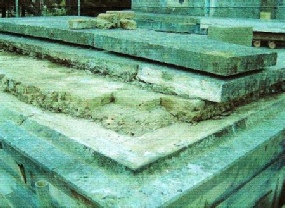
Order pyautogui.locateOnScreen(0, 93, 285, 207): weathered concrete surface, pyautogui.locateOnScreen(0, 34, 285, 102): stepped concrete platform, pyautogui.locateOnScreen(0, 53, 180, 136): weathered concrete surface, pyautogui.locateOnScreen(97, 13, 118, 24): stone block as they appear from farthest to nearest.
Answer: pyautogui.locateOnScreen(97, 13, 118, 24): stone block → pyautogui.locateOnScreen(0, 34, 285, 102): stepped concrete platform → pyautogui.locateOnScreen(0, 53, 180, 136): weathered concrete surface → pyautogui.locateOnScreen(0, 93, 285, 207): weathered concrete surface

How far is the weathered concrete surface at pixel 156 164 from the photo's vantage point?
5.57 ft

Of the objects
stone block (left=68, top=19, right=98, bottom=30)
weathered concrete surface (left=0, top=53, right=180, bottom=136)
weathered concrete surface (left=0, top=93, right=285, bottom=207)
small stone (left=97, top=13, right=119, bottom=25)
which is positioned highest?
small stone (left=97, top=13, right=119, bottom=25)

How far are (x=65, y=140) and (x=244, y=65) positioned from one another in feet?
4.91

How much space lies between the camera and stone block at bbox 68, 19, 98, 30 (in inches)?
156

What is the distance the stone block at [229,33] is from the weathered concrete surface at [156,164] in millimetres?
1379

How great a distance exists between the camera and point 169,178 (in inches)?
70.7

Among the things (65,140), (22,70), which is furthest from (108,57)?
(65,140)

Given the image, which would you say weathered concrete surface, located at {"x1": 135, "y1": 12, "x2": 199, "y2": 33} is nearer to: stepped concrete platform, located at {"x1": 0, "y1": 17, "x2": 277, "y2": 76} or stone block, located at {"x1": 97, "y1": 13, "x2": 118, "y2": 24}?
stone block, located at {"x1": 97, "y1": 13, "x2": 118, "y2": 24}

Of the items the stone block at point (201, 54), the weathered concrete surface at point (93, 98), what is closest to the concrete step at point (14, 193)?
the weathered concrete surface at point (93, 98)

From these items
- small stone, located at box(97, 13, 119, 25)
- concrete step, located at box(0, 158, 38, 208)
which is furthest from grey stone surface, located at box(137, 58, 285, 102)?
small stone, located at box(97, 13, 119, 25)

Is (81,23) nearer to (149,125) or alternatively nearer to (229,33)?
(229,33)

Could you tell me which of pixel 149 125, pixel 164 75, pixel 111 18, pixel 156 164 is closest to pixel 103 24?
pixel 111 18

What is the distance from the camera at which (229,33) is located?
390cm

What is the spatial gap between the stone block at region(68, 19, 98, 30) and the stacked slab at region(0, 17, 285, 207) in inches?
26.3
